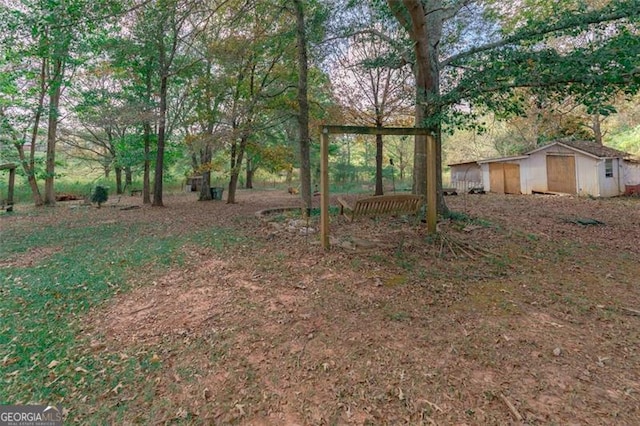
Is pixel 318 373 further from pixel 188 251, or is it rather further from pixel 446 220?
pixel 446 220

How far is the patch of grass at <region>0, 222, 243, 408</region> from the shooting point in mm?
2162

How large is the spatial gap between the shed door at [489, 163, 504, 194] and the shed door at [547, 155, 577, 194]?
8.05 ft

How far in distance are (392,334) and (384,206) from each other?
2500mm

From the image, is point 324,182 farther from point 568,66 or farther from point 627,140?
point 627,140

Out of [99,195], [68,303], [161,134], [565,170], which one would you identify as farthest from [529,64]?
[99,195]

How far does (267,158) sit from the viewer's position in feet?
37.4

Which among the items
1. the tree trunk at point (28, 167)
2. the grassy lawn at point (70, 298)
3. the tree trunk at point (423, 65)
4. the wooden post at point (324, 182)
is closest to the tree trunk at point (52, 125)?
the tree trunk at point (28, 167)

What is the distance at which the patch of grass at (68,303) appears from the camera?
2.16 m

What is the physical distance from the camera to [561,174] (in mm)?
14969

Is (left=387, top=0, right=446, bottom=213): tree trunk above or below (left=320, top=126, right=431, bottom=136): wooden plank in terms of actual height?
above

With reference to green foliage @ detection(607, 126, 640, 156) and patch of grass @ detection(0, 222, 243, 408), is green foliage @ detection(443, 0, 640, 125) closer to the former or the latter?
patch of grass @ detection(0, 222, 243, 408)

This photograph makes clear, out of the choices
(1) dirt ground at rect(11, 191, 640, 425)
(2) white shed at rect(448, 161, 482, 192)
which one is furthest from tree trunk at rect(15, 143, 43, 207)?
(2) white shed at rect(448, 161, 482, 192)

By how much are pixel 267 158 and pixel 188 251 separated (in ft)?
22.4

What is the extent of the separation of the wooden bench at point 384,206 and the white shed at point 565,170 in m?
13.7
